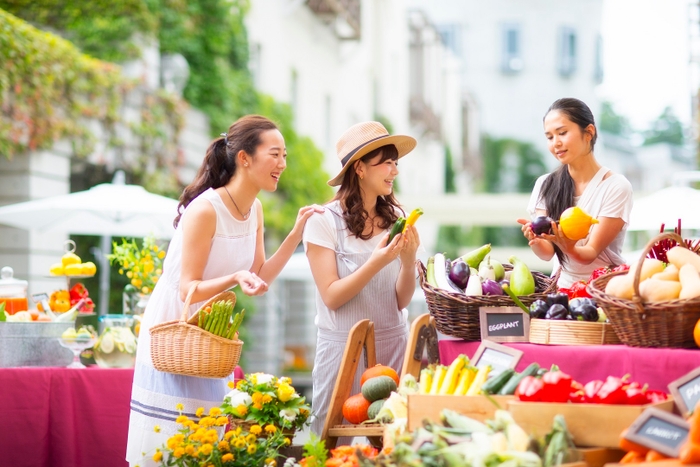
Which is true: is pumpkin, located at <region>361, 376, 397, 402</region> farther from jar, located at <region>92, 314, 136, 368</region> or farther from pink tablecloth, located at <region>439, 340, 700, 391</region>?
jar, located at <region>92, 314, 136, 368</region>

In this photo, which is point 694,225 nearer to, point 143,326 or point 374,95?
point 143,326

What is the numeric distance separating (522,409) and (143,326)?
179 cm

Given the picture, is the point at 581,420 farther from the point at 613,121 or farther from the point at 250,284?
the point at 613,121

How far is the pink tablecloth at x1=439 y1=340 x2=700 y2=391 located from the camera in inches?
112

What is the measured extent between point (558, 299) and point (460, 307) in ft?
1.19

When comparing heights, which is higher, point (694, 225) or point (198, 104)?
point (198, 104)

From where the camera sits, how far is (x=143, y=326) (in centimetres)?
377

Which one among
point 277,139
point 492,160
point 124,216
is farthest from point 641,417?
point 492,160

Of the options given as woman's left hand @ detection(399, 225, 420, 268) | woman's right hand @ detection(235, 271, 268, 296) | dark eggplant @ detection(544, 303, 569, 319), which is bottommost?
dark eggplant @ detection(544, 303, 569, 319)

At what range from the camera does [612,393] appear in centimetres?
262

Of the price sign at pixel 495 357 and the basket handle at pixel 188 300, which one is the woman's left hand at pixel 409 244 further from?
the basket handle at pixel 188 300

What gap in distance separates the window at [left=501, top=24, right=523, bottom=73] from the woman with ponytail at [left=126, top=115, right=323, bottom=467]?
45093 mm

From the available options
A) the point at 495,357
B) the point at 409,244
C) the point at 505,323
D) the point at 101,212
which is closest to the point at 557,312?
the point at 505,323

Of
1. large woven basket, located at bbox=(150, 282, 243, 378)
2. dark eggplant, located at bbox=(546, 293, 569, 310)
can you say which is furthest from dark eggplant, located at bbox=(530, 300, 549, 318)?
large woven basket, located at bbox=(150, 282, 243, 378)
